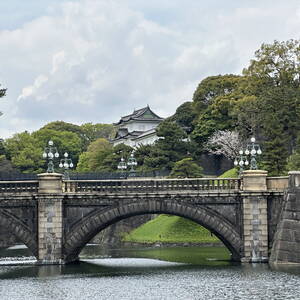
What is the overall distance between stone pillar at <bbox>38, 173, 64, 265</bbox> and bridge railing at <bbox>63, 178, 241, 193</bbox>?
1063 millimetres

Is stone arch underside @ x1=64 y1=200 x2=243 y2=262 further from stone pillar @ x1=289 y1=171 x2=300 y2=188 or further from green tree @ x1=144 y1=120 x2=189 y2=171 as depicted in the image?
green tree @ x1=144 y1=120 x2=189 y2=171

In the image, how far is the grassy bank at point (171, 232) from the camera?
79750 millimetres

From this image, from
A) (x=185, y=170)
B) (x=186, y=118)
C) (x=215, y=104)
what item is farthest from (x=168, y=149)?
(x=185, y=170)

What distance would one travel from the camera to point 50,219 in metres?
57.3

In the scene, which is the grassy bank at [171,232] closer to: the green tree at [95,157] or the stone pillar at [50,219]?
the stone pillar at [50,219]

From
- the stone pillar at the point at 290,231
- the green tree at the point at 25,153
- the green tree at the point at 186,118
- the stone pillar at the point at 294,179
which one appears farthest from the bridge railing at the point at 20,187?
the green tree at the point at 25,153

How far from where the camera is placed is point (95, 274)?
5384 centimetres

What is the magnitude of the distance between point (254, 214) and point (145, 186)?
293 inches

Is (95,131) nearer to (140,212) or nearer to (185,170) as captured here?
(185,170)

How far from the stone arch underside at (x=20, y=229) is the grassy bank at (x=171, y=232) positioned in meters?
24.5

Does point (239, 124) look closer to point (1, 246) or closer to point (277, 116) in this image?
point (277, 116)

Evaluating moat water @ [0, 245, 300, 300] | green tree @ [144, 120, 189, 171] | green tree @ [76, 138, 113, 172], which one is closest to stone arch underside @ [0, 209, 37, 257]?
moat water @ [0, 245, 300, 300]

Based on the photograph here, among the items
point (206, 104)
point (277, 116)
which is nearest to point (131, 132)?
point (206, 104)

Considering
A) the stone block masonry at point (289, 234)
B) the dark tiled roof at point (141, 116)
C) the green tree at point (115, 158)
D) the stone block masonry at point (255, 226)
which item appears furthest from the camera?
the dark tiled roof at point (141, 116)
